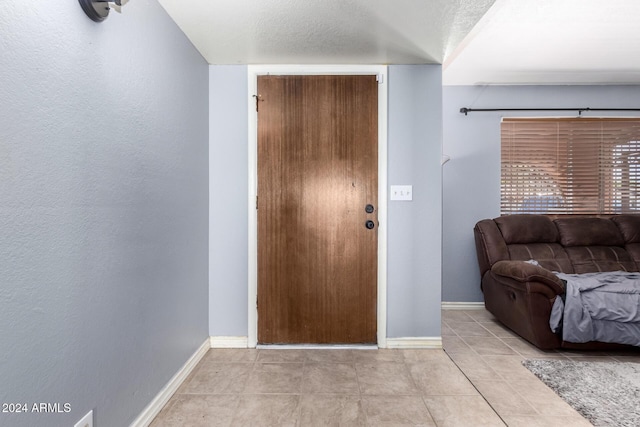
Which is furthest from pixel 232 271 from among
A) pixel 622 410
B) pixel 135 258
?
pixel 622 410

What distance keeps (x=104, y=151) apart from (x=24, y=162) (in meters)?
0.34

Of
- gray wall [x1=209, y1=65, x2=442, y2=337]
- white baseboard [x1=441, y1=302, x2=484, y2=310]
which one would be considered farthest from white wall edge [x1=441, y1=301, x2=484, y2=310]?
gray wall [x1=209, y1=65, x2=442, y2=337]

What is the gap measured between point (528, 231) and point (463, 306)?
3.41 ft

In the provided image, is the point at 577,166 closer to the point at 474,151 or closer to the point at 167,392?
the point at 474,151

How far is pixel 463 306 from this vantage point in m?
3.34

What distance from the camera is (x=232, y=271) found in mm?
2350

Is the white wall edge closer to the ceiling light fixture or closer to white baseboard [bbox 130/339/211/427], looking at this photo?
white baseboard [bbox 130/339/211/427]

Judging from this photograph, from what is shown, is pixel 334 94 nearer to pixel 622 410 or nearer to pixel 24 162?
pixel 24 162

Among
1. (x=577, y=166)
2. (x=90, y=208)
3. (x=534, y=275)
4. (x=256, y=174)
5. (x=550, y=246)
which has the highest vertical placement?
(x=577, y=166)

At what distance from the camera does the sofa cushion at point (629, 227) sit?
2.91 metres

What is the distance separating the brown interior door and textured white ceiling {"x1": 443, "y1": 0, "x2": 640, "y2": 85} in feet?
3.43

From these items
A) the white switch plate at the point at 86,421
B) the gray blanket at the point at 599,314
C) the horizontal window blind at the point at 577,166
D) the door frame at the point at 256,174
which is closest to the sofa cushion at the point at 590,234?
the horizontal window blind at the point at 577,166

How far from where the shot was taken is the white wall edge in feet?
10.9

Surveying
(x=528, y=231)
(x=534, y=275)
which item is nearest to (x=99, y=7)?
(x=534, y=275)
